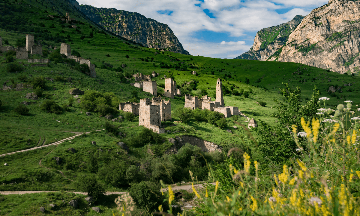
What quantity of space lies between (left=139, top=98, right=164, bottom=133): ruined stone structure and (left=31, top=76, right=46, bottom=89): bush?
25731 mm

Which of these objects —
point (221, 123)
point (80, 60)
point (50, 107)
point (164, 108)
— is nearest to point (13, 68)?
point (50, 107)

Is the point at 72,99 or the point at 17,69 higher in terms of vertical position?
the point at 17,69

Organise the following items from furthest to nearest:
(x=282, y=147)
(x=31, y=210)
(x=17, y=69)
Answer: (x=17, y=69) < (x=31, y=210) < (x=282, y=147)

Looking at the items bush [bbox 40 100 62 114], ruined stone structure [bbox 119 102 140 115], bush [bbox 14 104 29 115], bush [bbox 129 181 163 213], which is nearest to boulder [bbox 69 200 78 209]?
bush [bbox 129 181 163 213]

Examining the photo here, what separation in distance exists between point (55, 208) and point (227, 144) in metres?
28.8

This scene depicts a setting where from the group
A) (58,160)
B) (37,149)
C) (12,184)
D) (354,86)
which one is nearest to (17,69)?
(37,149)

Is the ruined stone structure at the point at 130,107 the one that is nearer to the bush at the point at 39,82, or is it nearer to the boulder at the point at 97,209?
the bush at the point at 39,82

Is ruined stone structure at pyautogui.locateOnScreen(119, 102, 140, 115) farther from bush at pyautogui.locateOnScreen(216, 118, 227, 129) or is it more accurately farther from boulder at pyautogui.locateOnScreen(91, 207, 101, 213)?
boulder at pyautogui.locateOnScreen(91, 207, 101, 213)

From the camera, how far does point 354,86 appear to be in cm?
10069

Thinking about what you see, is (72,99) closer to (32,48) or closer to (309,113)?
(32,48)

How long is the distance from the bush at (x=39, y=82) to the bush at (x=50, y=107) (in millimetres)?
8805

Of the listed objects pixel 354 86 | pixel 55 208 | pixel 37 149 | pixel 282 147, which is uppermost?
pixel 354 86

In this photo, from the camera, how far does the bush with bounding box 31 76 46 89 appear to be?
49.1 m

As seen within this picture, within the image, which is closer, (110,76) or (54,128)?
(54,128)
